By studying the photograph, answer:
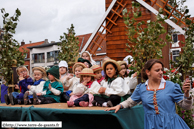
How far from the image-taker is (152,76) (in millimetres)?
3104

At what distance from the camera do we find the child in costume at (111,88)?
4.19 meters

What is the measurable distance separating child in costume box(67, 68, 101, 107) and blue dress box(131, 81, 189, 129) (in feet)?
5.20

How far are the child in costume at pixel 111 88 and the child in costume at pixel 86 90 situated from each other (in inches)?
5.6

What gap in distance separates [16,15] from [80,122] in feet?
10.1

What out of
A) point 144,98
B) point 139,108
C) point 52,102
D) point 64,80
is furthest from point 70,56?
point 144,98

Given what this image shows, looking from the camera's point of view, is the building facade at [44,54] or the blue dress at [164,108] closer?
the blue dress at [164,108]

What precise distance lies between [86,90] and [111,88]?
66cm

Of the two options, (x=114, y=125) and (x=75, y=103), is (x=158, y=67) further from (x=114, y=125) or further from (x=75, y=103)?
(x=75, y=103)

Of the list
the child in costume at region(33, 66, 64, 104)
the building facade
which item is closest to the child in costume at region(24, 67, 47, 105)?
the child in costume at region(33, 66, 64, 104)

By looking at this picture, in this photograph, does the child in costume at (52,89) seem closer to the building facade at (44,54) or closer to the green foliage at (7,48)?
the green foliage at (7,48)

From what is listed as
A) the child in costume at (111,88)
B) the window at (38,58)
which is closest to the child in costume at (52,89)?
the child in costume at (111,88)

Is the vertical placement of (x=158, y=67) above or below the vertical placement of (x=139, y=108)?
above

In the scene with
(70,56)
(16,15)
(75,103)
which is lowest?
(75,103)

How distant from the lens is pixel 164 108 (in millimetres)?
2965
